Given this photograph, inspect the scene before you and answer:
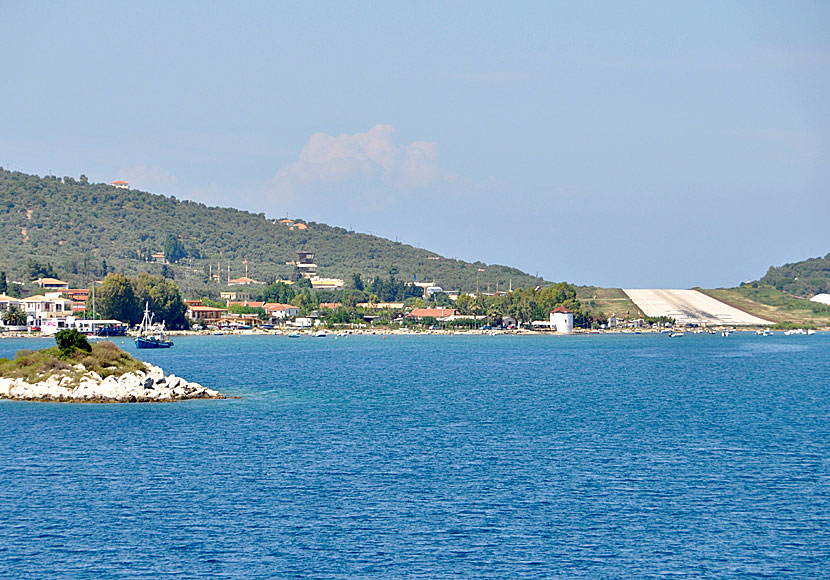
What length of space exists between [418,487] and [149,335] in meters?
133

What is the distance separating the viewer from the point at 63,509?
33500mm

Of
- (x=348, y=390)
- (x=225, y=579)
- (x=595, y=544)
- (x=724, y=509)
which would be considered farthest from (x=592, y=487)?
(x=348, y=390)

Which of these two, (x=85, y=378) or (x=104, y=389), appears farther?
(x=85, y=378)

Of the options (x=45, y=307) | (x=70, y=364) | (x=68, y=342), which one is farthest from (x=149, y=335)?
(x=70, y=364)

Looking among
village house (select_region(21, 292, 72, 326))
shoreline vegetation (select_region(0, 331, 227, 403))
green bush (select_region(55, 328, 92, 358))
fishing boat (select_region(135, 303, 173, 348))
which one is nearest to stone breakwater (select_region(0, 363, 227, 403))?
shoreline vegetation (select_region(0, 331, 227, 403))

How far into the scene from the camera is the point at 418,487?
3716cm

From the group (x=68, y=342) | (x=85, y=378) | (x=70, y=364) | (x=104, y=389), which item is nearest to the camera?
(x=104, y=389)

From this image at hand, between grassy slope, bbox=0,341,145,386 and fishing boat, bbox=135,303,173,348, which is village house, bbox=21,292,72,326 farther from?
grassy slope, bbox=0,341,145,386

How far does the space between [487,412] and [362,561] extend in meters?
33.8

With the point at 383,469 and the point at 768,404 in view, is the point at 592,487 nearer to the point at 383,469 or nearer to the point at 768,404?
the point at 383,469

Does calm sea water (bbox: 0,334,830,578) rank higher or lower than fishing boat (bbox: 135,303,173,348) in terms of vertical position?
lower

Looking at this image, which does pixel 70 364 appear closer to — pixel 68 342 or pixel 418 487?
pixel 68 342

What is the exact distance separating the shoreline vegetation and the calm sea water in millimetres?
2496

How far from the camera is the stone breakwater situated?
203 feet
